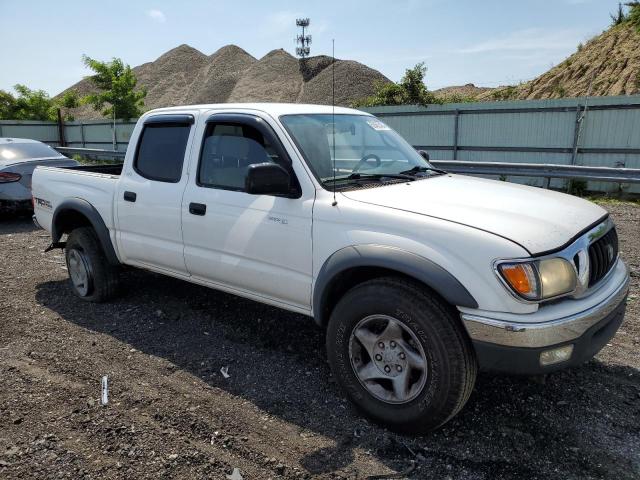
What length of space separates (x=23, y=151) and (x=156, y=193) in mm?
6933

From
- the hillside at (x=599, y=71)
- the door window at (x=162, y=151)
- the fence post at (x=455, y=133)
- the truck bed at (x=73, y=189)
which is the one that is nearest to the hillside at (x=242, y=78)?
the hillside at (x=599, y=71)

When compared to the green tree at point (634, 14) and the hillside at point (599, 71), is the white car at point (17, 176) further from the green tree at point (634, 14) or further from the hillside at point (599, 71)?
the green tree at point (634, 14)

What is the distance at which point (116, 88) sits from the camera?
108ft

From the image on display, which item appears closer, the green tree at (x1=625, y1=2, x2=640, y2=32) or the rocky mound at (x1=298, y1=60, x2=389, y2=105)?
the green tree at (x1=625, y1=2, x2=640, y2=32)

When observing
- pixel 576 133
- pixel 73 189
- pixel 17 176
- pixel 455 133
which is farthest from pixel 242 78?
pixel 73 189

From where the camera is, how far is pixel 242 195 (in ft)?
11.9

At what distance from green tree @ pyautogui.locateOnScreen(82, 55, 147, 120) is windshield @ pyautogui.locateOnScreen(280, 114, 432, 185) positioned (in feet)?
104

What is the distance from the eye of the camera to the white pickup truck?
2.60 meters

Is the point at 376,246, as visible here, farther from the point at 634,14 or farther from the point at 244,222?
the point at 634,14

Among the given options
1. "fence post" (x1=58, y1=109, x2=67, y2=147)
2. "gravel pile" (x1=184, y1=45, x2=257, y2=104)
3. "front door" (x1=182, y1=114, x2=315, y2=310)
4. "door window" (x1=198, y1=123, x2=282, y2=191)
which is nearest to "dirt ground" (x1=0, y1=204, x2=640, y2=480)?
"front door" (x1=182, y1=114, x2=315, y2=310)

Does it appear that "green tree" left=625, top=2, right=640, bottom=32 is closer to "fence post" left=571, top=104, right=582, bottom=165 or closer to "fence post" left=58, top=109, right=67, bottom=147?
"fence post" left=571, top=104, right=582, bottom=165

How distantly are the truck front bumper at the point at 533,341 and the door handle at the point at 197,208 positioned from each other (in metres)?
2.10

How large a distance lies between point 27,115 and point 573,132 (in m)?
39.0

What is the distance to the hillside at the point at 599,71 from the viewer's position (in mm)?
24219
